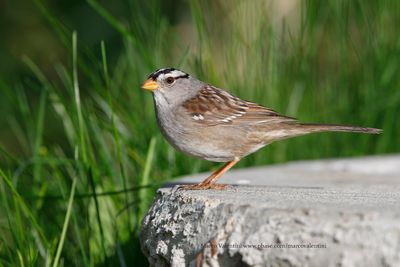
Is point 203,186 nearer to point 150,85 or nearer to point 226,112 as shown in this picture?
point 226,112

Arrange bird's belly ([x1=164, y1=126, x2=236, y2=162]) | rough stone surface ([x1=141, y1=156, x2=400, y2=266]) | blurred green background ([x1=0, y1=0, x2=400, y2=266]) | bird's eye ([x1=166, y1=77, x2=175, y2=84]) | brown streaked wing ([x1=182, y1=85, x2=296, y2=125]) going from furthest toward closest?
1. blurred green background ([x1=0, y1=0, x2=400, y2=266])
2. bird's eye ([x1=166, y1=77, x2=175, y2=84])
3. brown streaked wing ([x1=182, y1=85, x2=296, y2=125])
4. bird's belly ([x1=164, y1=126, x2=236, y2=162])
5. rough stone surface ([x1=141, y1=156, x2=400, y2=266])

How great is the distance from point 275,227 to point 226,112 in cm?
151

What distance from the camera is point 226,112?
3746 millimetres

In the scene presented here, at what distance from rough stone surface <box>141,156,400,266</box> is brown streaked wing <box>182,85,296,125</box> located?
1.62 ft

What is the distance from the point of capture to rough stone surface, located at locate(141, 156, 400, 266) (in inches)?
84.8

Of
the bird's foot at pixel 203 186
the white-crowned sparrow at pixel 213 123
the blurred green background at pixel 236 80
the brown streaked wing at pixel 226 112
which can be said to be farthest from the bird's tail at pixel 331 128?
the blurred green background at pixel 236 80

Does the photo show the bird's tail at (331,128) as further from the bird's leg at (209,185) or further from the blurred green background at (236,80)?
the blurred green background at (236,80)

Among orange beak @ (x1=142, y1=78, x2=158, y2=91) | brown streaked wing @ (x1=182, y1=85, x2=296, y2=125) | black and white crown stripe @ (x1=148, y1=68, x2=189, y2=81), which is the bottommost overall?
brown streaked wing @ (x1=182, y1=85, x2=296, y2=125)

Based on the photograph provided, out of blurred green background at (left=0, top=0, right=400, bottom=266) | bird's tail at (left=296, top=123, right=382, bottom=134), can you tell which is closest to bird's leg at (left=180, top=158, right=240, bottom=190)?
bird's tail at (left=296, top=123, right=382, bottom=134)

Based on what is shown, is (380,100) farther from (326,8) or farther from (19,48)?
(19,48)

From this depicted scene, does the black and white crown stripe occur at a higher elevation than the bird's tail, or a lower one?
higher

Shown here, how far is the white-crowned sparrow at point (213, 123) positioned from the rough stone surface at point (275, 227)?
38 cm

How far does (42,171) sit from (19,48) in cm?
422

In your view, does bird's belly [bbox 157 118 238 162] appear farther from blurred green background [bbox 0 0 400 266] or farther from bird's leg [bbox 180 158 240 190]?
blurred green background [bbox 0 0 400 266]
